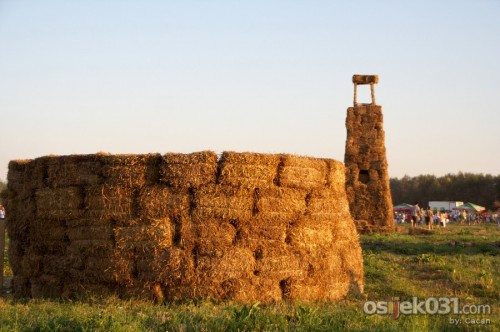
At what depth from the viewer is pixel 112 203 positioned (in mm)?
11117

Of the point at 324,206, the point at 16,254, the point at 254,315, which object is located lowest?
the point at 254,315

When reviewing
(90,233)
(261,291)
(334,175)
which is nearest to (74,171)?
(90,233)

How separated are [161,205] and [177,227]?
0.43m

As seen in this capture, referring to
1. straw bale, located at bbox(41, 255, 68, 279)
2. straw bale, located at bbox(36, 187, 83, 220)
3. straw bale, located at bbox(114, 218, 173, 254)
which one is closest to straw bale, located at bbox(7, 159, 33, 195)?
straw bale, located at bbox(36, 187, 83, 220)

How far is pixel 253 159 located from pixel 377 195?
71.3 feet

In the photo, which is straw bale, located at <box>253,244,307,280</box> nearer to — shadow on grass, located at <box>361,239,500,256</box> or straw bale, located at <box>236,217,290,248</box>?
straw bale, located at <box>236,217,290,248</box>

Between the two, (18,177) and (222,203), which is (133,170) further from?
(18,177)

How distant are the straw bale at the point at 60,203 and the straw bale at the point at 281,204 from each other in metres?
2.97

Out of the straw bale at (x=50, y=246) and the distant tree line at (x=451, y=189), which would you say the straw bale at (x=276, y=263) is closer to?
the straw bale at (x=50, y=246)

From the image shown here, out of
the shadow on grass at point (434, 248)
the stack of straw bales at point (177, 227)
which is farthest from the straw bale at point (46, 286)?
the shadow on grass at point (434, 248)

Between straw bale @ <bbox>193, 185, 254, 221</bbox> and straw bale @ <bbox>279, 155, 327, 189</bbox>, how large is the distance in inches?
32.2

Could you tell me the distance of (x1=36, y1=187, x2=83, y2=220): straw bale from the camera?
37.4 ft

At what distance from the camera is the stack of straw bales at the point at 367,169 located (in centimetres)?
3209

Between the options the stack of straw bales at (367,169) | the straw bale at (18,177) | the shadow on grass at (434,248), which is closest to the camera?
the straw bale at (18,177)
